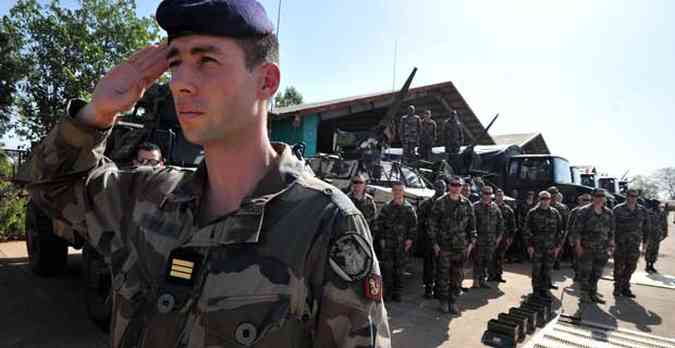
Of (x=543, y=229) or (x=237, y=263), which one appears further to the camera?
(x=543, y=229)

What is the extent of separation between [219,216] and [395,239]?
5.20 m

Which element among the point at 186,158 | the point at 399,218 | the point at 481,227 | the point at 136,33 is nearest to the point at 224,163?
the point at 186,158

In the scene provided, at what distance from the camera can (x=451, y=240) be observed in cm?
572

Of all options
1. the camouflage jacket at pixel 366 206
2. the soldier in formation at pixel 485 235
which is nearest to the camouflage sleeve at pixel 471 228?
the soldier in formation at pixel 485 235

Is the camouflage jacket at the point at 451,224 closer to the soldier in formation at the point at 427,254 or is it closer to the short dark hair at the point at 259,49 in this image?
A: the soldier in formation at the point at 427,254

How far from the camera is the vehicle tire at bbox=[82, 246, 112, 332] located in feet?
12.4

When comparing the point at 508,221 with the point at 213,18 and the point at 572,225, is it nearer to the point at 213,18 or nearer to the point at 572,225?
the point at 572,225

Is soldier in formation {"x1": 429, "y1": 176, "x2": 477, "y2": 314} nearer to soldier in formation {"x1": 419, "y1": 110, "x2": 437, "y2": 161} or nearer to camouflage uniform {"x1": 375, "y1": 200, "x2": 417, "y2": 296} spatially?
camouflage uniform {"x1": 375, "y1": 200, "x2": 417, "y2": 296}


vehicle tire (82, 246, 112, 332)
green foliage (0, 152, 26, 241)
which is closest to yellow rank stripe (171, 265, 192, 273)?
vehicle tire (82, 246, 112, 332)

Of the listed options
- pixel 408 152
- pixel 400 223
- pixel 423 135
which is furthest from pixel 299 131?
pixel 400 223

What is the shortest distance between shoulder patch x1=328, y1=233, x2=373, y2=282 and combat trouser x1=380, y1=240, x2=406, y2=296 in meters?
5.18

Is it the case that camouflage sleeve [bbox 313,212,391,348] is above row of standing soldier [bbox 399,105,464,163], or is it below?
below

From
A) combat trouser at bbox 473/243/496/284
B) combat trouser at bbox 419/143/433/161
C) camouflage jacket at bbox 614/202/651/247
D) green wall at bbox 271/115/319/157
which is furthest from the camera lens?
green wall at bbox 271/115/319/157

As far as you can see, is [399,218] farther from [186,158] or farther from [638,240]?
[638,240]
